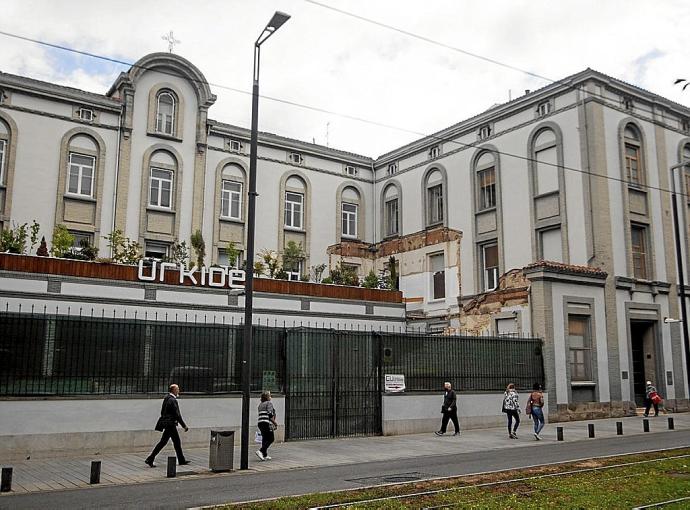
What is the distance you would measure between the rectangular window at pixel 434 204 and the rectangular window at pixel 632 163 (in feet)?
31.2

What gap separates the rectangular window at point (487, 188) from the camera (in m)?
33.1

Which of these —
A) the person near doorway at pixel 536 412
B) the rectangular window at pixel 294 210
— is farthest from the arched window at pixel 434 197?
the person near doorway at pixel 536 412

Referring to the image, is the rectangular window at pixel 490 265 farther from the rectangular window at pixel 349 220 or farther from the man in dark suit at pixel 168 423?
the man in dark suit at pixel 168 423

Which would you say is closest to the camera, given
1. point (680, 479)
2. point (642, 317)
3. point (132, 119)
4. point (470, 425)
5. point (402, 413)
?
point (680, 479)

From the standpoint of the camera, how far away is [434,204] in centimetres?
3647

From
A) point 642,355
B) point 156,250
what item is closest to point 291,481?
point 156,250

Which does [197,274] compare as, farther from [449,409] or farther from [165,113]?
[165,113]

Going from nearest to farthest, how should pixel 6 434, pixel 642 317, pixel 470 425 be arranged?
1. pixel 6 434
2. pixel 470 425
3. pixel 642 317

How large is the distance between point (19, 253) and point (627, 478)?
768 inches

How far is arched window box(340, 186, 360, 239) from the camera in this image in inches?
1539

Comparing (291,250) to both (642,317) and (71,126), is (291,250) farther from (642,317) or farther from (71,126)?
(642,317)

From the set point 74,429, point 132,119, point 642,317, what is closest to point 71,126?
point 132,119

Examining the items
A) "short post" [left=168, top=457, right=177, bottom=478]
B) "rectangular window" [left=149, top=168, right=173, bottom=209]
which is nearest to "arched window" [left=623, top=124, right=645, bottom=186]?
"rectangular window" [left=149, top=168, right=173, bottom=209]

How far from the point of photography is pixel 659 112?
3195cm
